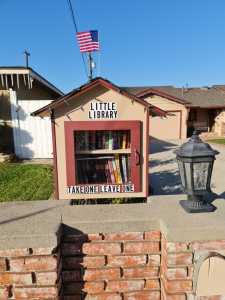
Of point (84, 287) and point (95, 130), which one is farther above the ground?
point (95, 130)

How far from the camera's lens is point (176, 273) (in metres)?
2.86

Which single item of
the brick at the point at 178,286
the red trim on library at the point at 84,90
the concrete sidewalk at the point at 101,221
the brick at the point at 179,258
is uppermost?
the red trim on library at the point at 84,90

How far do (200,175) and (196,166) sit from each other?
0.14 m

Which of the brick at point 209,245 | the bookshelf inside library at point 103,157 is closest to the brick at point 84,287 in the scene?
A: the brick at point 209,245

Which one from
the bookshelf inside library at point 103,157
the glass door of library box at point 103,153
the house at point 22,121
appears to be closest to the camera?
the glass door of library box at point 103,153

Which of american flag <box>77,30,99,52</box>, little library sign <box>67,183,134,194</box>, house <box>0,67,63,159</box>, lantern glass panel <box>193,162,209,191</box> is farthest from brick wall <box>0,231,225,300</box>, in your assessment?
house <box>0,67,63,159</box>

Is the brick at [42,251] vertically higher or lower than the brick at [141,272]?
higher

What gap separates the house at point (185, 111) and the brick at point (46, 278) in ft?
45.4

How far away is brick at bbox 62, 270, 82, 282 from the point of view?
3057 mm

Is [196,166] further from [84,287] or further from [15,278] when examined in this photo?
[15,278]

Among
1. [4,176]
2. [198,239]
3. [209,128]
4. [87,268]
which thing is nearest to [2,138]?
[4,176]

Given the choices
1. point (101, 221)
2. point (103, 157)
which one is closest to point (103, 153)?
point (103, 157)

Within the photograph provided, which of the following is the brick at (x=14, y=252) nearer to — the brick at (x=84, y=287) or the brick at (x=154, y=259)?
the brick at (x=84, y=287)

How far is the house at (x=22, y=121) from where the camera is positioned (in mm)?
9758
